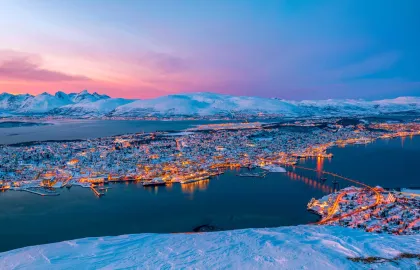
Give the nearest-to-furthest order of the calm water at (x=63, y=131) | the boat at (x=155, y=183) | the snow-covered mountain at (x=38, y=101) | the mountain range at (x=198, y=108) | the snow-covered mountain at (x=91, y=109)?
1. the boat at (x=155, y=183)
2. the calm water at (x=63, y=131)
3. the mountain range at (x=198, y=108)
4. the snow-covered mountain at (x=91, y=109)
5. the snow-covered mountain at (x=38, y=101)

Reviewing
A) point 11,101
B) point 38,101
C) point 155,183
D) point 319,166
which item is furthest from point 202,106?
point 11,101

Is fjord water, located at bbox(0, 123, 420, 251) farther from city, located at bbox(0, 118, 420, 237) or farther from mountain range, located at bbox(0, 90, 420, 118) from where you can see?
mountain range, located at bbox(0, 90, 420, 118)

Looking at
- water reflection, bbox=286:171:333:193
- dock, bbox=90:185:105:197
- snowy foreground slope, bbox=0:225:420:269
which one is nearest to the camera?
snowy foreground slope, bbox=0:225:420:269

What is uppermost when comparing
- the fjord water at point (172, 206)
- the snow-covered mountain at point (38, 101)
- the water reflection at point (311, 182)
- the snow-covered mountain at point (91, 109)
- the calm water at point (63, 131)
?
the snow-covered mountain at point (38, 101)

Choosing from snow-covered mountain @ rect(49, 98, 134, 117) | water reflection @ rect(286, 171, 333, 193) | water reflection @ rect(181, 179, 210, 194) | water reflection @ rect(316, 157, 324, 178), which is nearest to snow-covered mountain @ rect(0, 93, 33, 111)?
snow-covered mountain @ rect(49, 98, 134, 117)

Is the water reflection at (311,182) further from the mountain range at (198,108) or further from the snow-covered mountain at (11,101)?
the snow-covered mountain at (11,101)

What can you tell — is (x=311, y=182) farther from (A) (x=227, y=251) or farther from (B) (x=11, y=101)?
(B) (x=11, y=101)

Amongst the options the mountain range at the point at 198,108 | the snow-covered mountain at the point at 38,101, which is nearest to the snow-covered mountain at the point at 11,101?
the snow-covered mountain at the point at 38,101
